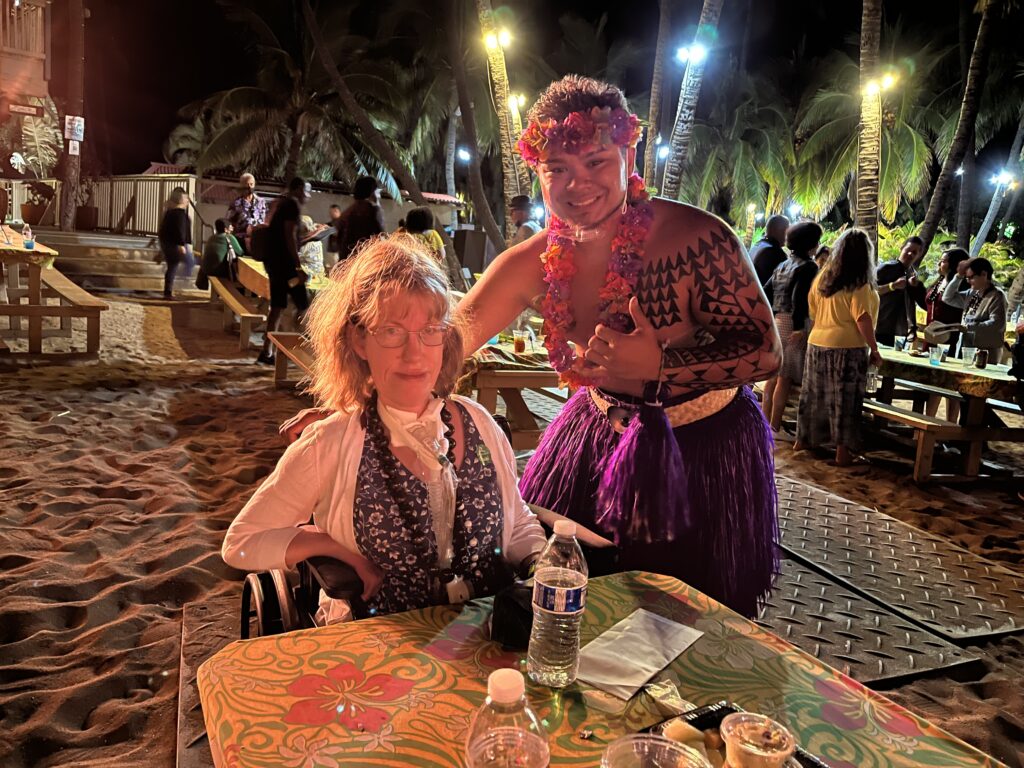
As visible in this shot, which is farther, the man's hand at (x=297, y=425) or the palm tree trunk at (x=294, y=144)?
the palm tree trunk at (x=294, y=144)

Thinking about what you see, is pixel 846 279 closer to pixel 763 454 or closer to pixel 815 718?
pixel 763 454

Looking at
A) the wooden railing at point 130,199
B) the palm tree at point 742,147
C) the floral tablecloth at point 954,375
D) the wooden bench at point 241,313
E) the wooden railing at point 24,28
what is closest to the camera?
the floral tablecloth at point 954,375

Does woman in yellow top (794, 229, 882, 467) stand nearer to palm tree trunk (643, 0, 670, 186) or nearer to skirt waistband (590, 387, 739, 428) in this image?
skirt waistband (590, 387, 739, 428)

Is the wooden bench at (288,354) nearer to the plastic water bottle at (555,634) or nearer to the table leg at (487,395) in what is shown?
the table leg at (487,395)

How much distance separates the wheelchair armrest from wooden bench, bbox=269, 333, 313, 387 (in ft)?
13.4

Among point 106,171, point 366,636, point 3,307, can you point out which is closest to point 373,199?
point 3,307

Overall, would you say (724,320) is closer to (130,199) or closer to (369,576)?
(369,576)

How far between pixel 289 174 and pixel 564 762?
2413 cm

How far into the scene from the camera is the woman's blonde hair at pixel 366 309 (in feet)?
6.35

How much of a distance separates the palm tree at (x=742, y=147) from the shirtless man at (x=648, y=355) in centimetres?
2484

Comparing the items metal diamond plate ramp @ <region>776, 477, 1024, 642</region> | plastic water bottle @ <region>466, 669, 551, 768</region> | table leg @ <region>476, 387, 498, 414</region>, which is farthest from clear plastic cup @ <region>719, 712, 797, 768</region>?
table leg @ <region>476, 387, 498, 414</region>

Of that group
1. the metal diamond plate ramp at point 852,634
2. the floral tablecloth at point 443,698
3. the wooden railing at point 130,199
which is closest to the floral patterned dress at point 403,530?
the floral tablecloth at point 443,698

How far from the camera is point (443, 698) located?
52.9 inches

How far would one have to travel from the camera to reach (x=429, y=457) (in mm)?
1930
